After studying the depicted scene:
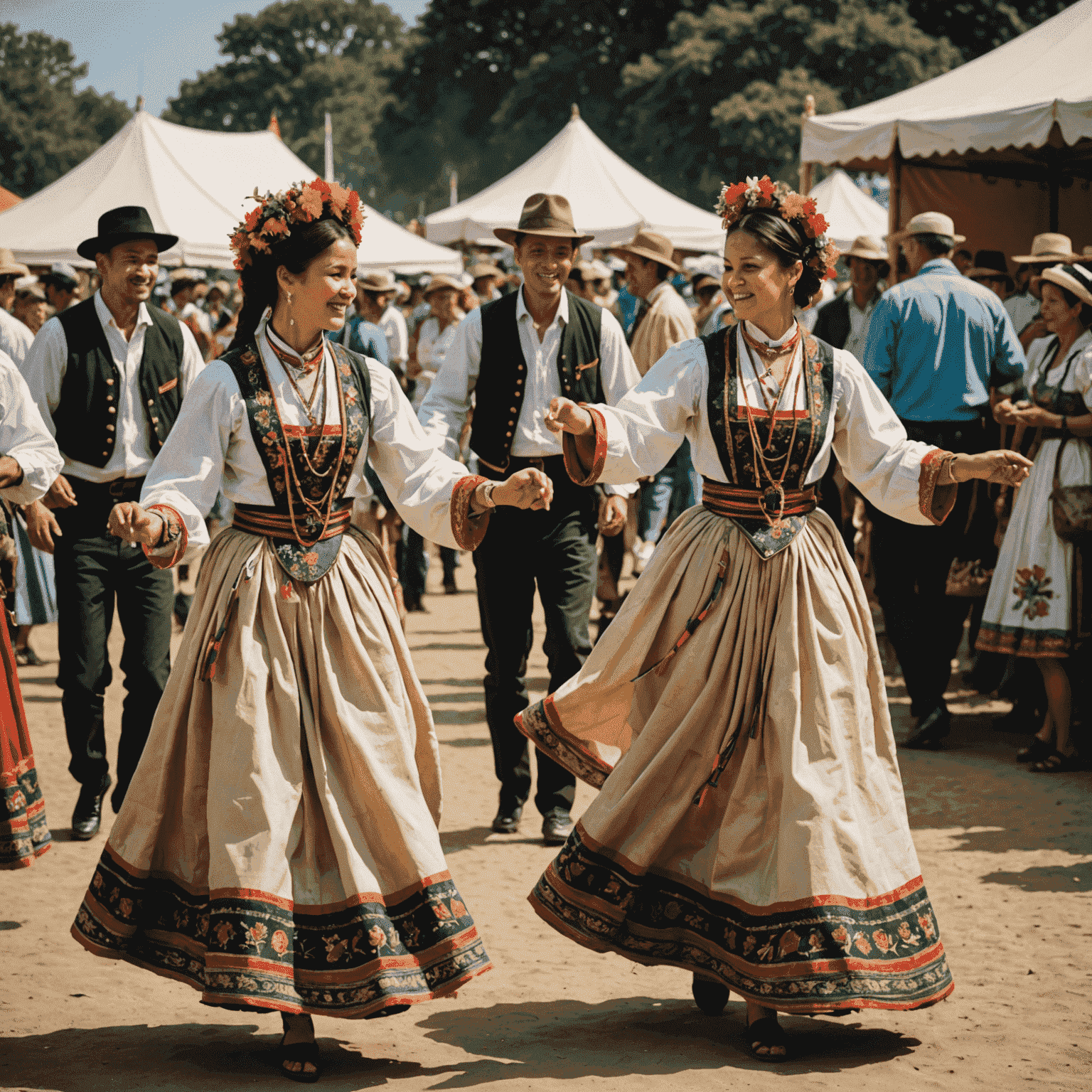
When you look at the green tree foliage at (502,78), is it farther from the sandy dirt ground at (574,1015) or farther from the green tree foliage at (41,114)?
the sandy dirt ground at (574,1015)

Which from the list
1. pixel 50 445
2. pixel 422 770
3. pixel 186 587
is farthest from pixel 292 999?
pixel 186 587

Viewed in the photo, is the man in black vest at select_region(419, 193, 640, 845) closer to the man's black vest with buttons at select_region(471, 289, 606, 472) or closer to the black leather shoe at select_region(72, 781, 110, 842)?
the man's black vest with buttons at select_region(471, 289, 606, 472)

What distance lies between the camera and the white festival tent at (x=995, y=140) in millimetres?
9172

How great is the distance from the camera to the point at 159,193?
48.5ft

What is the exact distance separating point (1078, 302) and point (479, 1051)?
14.3 ft

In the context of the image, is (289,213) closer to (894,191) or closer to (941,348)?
(941,348)

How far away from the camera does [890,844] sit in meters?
3.82

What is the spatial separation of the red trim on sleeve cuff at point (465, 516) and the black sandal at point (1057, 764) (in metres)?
3.66

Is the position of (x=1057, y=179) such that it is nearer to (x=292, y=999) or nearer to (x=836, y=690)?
(x=836, y=690)

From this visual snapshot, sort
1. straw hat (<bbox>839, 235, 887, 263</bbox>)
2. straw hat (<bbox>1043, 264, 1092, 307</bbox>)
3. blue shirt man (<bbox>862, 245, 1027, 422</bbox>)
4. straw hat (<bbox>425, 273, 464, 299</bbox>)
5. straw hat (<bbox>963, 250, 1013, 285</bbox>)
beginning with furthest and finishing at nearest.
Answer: straw hat (<bbox>425, 273, 464, 299</bbox>) < straw hat (<bbox>963, 250, 1013, 285</bbox>) < straw hat (<bbox>839, 235, 887, 263</bbox>) < blue shirt man (<bbox>862, 245, 1027, 422</bbox>) < straw hat (<bbox>1043, 264, 1092, 307</bbox>)

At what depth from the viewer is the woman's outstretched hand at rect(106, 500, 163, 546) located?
344cm

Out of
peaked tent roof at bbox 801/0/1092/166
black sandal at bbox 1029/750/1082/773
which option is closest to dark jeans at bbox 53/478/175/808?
black sandal at bbox 1029/750/1082/773

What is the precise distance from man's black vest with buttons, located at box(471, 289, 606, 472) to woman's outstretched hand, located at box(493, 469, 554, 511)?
1.89 m

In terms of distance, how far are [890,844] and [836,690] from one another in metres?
0.41
